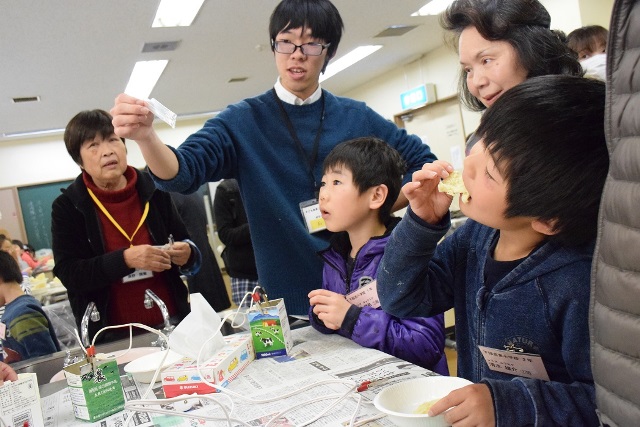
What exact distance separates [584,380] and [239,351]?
0.74m

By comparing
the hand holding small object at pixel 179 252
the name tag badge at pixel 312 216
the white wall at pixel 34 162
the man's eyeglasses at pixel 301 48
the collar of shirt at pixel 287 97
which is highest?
the white wall at pixel 34 162

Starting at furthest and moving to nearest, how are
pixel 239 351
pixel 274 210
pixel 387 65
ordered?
pixel 387 65 < pixel 274 210 < pixel 239 351

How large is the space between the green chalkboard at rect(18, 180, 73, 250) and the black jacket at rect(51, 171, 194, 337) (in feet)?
27.8

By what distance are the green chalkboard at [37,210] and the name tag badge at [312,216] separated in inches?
363

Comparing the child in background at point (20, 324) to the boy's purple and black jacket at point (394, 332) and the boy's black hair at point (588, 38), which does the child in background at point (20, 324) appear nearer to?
the boy's purple and black jacket at point (394, 332)

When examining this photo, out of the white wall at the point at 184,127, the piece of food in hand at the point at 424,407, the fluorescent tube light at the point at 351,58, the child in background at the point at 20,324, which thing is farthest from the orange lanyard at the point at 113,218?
the white wall at the point at 184,127

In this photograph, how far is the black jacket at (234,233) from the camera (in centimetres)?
317

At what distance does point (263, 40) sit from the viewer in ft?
19.8

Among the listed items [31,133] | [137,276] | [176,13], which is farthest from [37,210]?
[137,276]

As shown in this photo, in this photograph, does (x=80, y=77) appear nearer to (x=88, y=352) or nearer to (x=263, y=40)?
(x=263, y=40)

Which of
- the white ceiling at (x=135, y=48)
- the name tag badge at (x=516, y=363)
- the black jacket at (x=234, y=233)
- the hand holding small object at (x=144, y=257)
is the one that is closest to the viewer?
the name tag badge at (x=516, y=363)

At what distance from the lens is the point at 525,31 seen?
48.4 inches

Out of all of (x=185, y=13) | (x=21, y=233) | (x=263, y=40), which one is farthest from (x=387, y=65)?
(x=21, y=233)

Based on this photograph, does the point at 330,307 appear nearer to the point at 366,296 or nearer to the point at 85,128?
the point at 366,296
